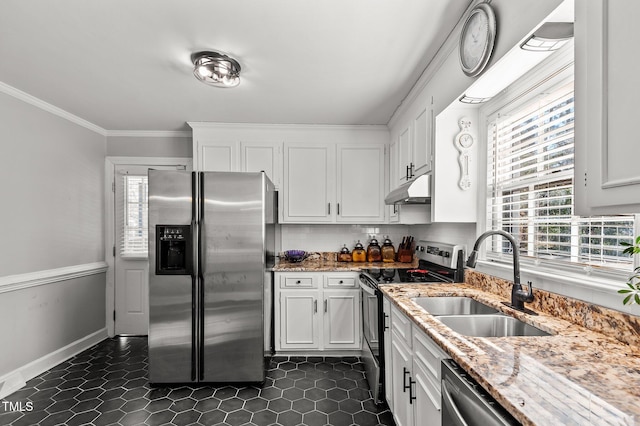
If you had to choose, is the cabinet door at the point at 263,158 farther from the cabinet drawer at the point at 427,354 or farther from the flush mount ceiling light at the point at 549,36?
the flush mount ceiling light at the point at 549,36

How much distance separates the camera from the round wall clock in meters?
1.41

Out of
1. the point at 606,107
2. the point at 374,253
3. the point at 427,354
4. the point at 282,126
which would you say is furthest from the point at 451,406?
the point at 282,126

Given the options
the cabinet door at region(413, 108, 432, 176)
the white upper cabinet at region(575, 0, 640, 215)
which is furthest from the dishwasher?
the cabinet door at region(413, 108, 432, 176)

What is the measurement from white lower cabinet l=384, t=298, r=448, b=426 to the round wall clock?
1298 millimetres

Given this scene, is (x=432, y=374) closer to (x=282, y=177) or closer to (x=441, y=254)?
(x=441, y=254)

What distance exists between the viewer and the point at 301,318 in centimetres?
314

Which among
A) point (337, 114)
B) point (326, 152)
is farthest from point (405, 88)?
point (326, 152)

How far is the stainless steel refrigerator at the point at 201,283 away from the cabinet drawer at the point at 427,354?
1.46 meters

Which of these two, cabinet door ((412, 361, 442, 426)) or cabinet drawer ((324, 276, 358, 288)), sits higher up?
cabinet drawer ((324, 276, 358, 288))

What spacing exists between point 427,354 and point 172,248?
209 centimetres

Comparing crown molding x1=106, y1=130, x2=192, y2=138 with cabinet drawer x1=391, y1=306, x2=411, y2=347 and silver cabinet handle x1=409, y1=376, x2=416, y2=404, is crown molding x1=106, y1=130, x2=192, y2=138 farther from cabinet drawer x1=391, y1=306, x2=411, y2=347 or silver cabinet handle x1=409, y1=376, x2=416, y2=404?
silver cabinet handle x1=409, y1=376, x2=416, y2=404

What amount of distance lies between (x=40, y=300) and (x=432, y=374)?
336 centimetres

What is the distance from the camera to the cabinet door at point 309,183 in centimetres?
354

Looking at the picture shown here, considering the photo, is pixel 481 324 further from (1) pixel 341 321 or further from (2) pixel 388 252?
(2) pixel 388 252
